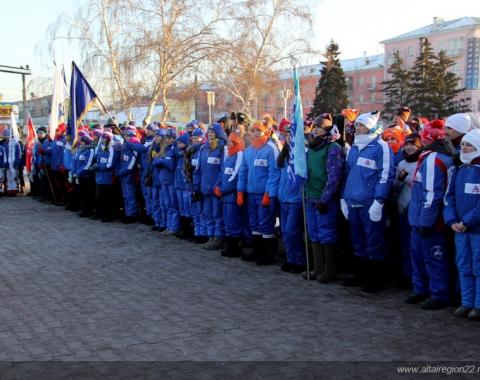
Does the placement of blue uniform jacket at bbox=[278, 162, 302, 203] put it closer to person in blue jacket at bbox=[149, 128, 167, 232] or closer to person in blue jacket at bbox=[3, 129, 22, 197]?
person in blue jacket at bbox=[149, 128, 167, 232]

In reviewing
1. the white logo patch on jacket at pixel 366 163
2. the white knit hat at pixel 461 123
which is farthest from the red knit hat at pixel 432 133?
the white logo patch on jacket at pixel 366 163

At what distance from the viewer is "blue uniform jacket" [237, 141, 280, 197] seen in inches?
311

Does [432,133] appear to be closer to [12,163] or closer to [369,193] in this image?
[369,193]

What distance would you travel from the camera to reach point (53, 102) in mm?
15641

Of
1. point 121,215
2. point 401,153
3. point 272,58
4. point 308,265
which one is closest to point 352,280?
point 308,265

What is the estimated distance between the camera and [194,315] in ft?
19.2

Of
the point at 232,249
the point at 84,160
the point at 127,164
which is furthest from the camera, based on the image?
the point at 84,160

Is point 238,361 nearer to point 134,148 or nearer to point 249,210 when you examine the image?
point 249,210

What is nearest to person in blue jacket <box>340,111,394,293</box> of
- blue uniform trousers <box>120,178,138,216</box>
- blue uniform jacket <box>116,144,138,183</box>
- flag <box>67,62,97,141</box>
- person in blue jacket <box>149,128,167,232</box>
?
person in blue jacket <box>149,128,167,232</box>

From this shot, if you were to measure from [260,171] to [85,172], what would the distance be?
5.92m

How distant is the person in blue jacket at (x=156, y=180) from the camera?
34.8 ft

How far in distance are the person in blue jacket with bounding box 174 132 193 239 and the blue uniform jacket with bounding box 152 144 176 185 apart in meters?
0.11

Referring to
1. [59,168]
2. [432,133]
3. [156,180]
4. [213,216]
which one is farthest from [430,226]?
[59,168]

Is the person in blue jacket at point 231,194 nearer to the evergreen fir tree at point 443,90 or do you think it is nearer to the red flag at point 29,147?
the red flag at point 29,147
